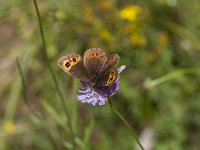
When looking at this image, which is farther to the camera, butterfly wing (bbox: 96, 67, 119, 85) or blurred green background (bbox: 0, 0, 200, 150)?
blurred green background (bbox: 0, 0, 200, 150)

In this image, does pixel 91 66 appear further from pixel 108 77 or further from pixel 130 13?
pixel 130 13

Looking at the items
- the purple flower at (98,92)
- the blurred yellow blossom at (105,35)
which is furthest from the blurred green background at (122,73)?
the purple flower at (98,92)

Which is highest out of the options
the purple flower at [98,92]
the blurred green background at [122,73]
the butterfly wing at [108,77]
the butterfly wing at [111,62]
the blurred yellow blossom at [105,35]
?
the butterfly wing at [111,62]

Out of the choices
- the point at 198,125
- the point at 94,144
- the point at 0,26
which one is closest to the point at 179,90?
the point at 198,125

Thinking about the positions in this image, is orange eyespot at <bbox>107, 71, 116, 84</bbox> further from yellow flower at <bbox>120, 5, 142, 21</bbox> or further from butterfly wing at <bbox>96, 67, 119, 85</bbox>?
yellow flower at <bbox>120, 5, 142, 21</bbox>

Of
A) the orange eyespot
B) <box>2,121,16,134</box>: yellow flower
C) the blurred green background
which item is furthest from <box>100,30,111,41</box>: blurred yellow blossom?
the orange eyespot

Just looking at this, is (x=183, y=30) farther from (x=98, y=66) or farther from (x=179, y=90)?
(x=98, y=66)

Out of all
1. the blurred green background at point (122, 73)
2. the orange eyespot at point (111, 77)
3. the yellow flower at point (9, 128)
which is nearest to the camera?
the orange eyespot at point (111, 77)

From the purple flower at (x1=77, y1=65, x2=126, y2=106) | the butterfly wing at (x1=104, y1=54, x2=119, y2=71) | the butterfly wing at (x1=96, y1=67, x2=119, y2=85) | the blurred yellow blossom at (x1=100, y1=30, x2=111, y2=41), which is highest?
the butterfly wing at (x1=104, y1=54, x2=119, y2=71)

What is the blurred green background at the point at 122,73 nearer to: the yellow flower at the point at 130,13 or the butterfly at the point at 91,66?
the yellow flower at the point at 130,13
